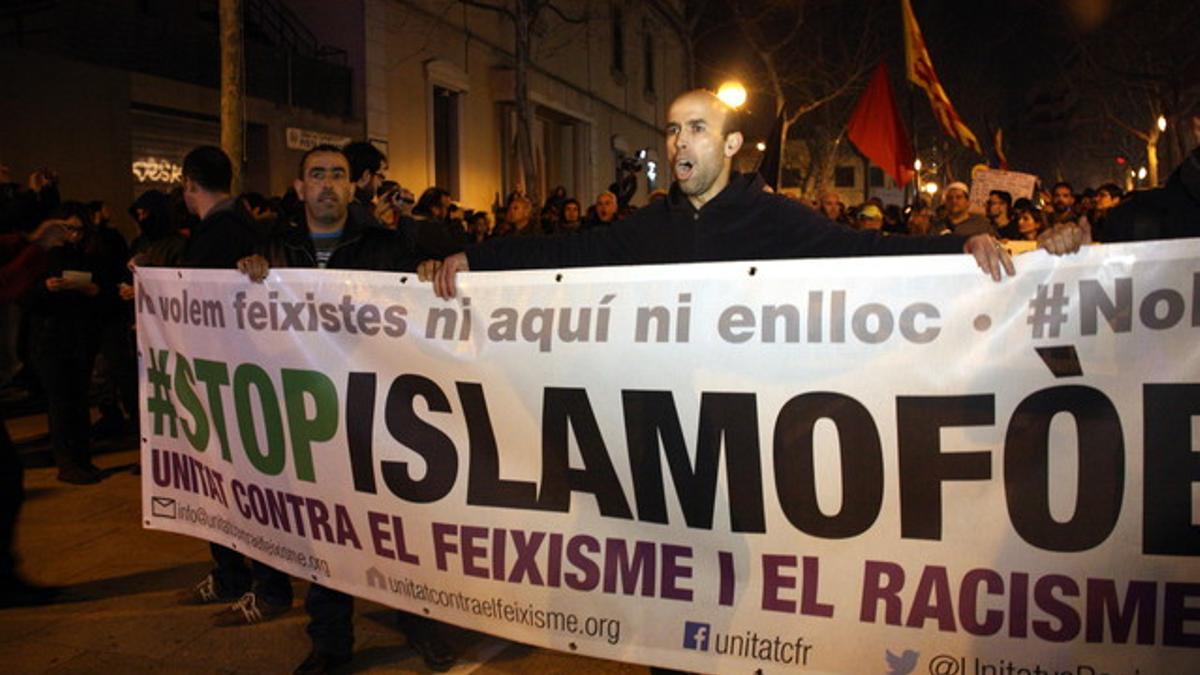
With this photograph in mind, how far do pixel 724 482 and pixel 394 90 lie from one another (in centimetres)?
1685

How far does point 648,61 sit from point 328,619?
3594 centimetres

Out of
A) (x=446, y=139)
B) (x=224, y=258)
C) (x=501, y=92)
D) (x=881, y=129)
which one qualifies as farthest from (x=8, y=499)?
(x=501, y=92)

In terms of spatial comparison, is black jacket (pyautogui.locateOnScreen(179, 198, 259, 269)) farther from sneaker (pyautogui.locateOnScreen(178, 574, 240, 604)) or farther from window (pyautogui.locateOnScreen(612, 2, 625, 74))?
window (pyautogui.locateOnScreen(612, 2, 625, 74))

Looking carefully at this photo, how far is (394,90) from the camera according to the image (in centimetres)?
1842

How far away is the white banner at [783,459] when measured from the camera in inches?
104

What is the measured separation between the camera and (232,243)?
438 cm

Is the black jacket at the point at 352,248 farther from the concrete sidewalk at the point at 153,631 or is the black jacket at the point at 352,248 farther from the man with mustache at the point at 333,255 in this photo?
the concrete sidewalk at the point at 153,631

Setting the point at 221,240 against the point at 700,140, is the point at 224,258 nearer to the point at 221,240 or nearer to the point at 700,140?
the point at 221,240

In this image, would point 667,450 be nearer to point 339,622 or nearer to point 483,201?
point 339,622

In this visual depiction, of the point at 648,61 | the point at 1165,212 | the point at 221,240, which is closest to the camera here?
the point at 1165,212

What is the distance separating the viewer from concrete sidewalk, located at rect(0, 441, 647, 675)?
153 inches

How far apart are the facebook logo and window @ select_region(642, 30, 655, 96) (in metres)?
35.3

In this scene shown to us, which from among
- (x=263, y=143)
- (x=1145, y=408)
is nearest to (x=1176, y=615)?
(x=1145, y=408)

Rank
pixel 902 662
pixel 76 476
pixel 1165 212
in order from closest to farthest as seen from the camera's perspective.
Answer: pixel 902 662 < pixel 1165 212 < pixel 76 476
